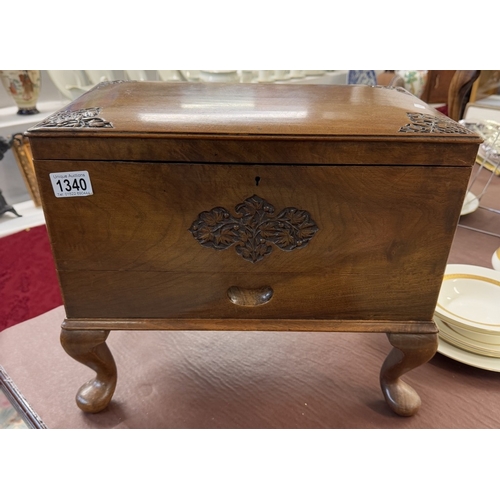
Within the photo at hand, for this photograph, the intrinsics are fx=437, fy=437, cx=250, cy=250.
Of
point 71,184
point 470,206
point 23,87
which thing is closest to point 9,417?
point 71,184

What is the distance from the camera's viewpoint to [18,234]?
5.04 feet

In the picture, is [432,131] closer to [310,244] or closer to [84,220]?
[310,244]

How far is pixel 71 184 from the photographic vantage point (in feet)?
1.95

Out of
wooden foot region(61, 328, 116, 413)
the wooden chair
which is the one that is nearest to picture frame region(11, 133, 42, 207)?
wooden foot region(61, 328, 116, 413)

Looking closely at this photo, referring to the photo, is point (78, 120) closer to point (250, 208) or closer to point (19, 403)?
point (250, 208)

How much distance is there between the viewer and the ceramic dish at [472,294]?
3.10 ft

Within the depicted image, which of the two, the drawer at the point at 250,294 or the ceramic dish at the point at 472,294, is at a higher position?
the drawer at the point at 250,294

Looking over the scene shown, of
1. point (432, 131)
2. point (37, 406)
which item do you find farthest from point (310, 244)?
point (37, 406)

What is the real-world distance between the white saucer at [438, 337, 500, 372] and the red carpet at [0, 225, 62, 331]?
3.58 feet

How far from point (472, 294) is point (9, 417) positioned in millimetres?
1043

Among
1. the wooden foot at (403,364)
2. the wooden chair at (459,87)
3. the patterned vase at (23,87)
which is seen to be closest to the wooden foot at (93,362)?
the wooden foot at (403,364)

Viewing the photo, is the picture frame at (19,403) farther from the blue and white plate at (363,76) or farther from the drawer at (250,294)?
the blue and white plate at (363,76)

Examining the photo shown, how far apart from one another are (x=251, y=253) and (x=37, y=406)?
0.54 m

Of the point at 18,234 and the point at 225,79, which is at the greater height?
the point at 225,79
